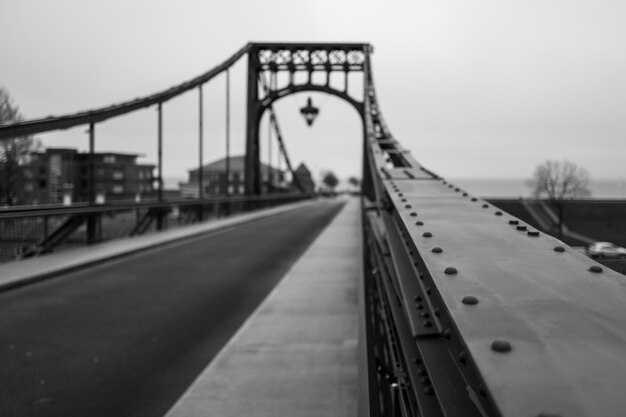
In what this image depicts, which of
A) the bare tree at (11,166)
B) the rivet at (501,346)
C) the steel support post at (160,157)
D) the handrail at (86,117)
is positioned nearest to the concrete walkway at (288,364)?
the rivet at (501,346)

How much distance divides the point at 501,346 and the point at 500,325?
0.40ft

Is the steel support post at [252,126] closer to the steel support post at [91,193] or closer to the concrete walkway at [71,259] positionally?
the concrete walkway at [71,259]

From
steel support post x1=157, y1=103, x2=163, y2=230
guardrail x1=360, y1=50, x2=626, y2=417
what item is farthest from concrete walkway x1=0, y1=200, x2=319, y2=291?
guardrail x1=360, y1=50, x2=626, y2=417

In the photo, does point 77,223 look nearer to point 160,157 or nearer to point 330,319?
point 160,157

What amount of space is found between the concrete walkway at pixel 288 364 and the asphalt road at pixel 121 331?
237 mm

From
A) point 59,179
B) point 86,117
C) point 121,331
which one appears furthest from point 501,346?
point 59,179

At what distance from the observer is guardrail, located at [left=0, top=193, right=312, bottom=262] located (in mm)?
9211

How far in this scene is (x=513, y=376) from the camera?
108 cm

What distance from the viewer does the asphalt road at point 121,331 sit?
12.8 feet

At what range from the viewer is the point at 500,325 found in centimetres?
129

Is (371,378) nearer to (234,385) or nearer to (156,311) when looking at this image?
(234,385)

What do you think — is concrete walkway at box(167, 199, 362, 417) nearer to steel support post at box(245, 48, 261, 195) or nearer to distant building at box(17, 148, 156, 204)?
distant building at box(17, 148, 156, 204)

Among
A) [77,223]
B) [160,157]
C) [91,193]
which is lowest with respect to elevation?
[77,223]

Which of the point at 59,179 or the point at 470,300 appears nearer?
the point at 470,300
